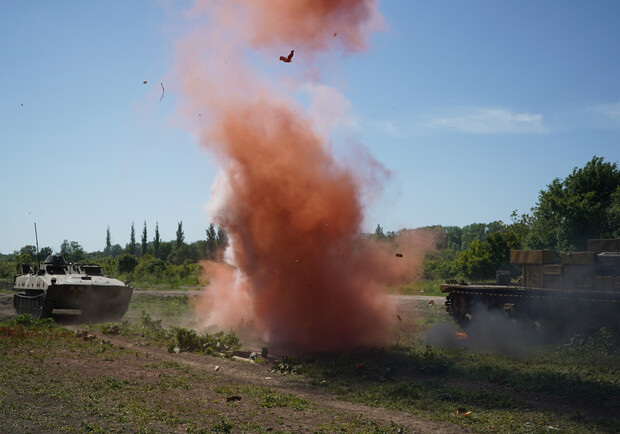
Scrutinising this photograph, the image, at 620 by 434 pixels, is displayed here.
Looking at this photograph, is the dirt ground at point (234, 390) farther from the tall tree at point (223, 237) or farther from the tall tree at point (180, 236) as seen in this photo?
the tall tree at point (180, 236)

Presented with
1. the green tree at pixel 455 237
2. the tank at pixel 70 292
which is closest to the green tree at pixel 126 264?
the tank at pixel 70 292

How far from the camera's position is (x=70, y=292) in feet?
75.0

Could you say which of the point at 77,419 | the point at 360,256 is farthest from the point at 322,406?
the point at 360,256

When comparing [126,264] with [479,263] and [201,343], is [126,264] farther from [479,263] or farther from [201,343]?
[201,343]

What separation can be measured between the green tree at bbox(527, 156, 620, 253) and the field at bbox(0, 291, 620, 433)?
24.2m

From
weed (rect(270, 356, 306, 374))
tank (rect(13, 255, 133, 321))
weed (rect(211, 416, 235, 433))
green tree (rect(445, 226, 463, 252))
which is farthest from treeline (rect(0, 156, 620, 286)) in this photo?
green tree (rect(445, 226, 463, 252))

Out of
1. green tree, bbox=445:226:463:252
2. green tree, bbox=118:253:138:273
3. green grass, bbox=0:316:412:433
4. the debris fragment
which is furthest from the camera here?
green tree, bbox=445:226:463:252

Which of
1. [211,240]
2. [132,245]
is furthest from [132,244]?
[211,240]

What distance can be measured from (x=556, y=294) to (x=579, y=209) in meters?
24.7

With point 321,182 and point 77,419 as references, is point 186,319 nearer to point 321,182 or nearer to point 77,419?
point 321,182

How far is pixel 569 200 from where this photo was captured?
40.2 metres

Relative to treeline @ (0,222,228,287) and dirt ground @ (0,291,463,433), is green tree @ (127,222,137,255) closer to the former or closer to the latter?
treeline @ (0,222,228,287)

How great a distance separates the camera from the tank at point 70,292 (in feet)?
74.8

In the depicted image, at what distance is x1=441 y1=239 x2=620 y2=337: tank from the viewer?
16844 mm
